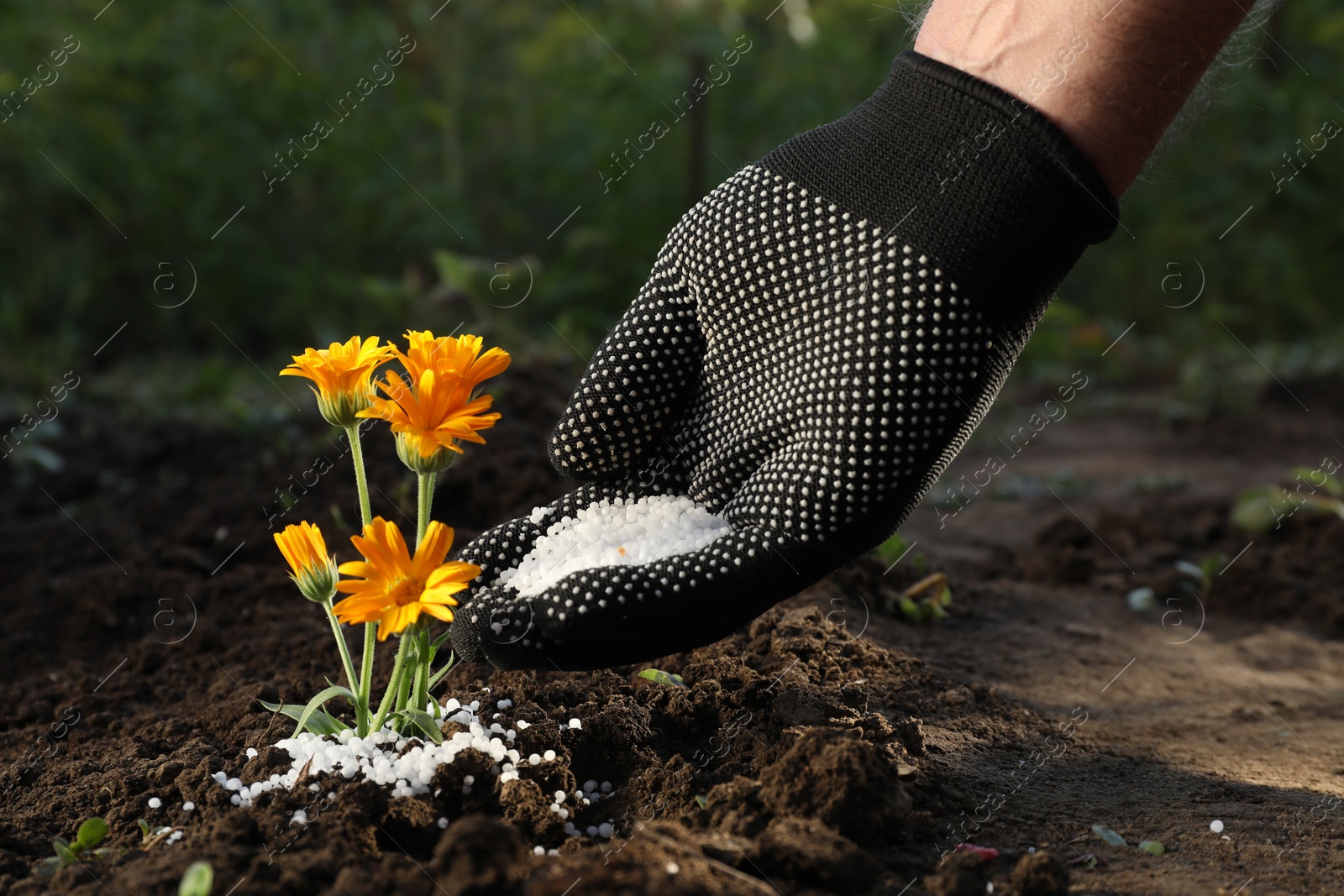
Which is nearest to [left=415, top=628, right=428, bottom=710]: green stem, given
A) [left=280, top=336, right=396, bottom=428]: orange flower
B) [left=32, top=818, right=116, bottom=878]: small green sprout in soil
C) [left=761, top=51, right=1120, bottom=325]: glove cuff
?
[left=280, top=336, right=396, bottom=428]: orange flower

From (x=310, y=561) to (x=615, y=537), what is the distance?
0.48m

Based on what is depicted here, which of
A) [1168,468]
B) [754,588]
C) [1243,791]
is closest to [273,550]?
[754,588]

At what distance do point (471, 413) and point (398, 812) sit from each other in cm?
55

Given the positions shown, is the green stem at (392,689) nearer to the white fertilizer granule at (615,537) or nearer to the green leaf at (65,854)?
the white fertilizer granule at (615,537)

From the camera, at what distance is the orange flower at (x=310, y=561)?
1.55 meters

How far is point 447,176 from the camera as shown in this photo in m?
6.73

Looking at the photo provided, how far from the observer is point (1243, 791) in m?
1.87

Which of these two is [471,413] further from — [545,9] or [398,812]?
[545,9]

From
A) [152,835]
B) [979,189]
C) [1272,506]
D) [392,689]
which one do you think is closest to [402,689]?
[392,689]

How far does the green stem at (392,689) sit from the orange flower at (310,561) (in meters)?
0.14

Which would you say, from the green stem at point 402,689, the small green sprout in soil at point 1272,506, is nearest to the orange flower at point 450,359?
the green stem at point 402,689

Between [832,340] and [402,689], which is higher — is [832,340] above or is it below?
above

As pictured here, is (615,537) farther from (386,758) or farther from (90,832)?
(90,832)

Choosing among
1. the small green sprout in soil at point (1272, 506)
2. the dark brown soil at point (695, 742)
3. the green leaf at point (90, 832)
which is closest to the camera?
the dark brown soil at point (695, 742)
